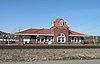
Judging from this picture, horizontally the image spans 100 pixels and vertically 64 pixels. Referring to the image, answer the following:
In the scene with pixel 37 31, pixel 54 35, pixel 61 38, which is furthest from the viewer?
pixel 37 31

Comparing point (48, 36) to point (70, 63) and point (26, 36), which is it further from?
point (70, 63)

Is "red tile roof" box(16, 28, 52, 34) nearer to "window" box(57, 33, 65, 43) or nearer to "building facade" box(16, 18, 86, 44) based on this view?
"building facade" box(16, 18, 86, 44)

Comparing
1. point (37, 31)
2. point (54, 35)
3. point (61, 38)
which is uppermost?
point (37, 31)

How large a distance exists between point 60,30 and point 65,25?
2.67 metres

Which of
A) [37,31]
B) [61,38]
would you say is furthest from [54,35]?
[37,31]

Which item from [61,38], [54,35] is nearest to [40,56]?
[54,35]

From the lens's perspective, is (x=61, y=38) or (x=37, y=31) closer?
(x=61, y=38)

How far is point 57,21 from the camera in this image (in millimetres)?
70125

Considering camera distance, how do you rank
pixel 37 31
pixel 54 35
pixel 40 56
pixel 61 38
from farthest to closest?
1. pixel 37 31
2. pixel 61 38
3. pixel 54 35
4. pixel 40 56

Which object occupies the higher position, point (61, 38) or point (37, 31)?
point (37, 31)

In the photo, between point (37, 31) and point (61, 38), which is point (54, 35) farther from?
point (37, 31)

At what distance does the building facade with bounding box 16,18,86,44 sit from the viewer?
2557 inches

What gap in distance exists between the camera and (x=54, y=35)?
66875mm

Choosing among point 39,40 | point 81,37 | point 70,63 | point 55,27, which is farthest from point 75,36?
point 70,63
